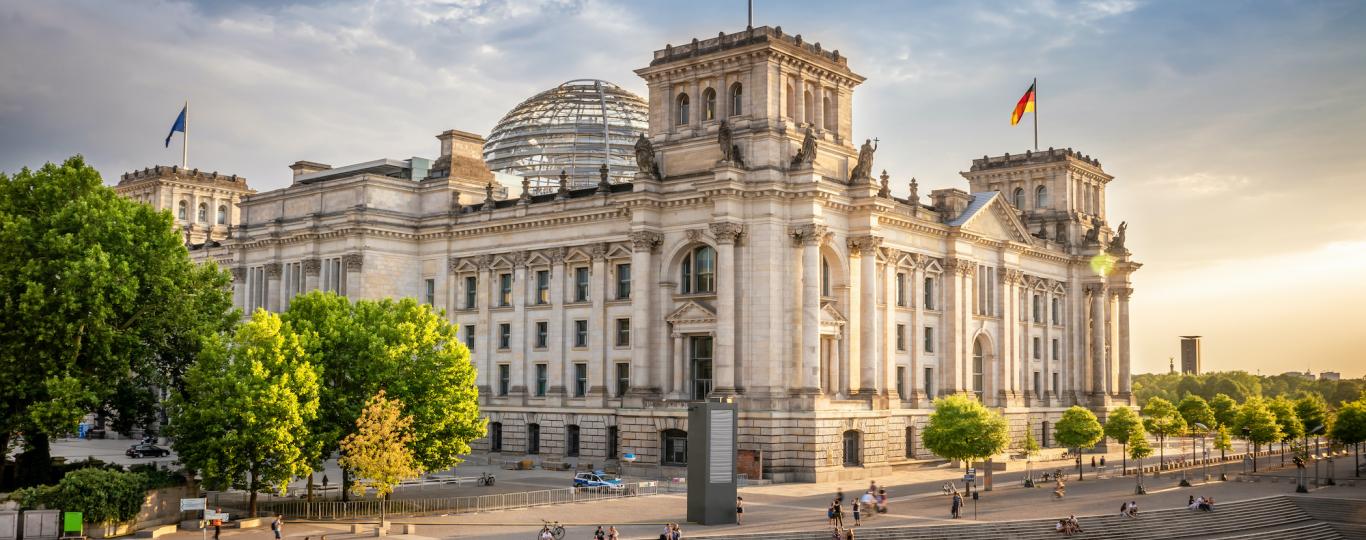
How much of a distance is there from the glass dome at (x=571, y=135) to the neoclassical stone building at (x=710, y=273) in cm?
892

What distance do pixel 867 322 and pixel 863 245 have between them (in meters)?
4.82

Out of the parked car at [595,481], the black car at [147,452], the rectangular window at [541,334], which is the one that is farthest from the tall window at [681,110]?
the black car at [147,452]

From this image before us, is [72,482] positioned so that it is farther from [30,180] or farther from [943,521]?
[943,521]

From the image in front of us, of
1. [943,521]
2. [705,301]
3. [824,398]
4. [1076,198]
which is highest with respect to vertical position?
[1076,198]

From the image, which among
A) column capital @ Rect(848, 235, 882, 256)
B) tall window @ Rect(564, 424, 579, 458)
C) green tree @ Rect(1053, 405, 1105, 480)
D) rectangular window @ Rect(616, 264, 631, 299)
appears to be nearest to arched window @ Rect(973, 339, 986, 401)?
green tree @ Rect(1053, 405, 1105, 480)

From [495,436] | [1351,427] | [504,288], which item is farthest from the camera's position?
[1351,427]

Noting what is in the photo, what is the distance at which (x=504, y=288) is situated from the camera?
8956cm

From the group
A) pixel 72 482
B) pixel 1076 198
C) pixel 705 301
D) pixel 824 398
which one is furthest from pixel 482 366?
pixel 1076 198

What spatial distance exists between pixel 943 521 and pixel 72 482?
3539 cm

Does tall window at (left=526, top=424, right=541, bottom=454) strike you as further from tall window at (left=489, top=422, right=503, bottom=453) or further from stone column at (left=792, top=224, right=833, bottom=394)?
stone column at (left=792, top=224, right=833, bottom=394)

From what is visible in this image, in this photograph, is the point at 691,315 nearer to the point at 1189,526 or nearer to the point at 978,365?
the point at 1189,526

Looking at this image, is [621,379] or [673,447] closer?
[673,447]

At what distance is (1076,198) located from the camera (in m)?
113

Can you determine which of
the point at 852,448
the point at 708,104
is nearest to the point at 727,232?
the point at 708,104
